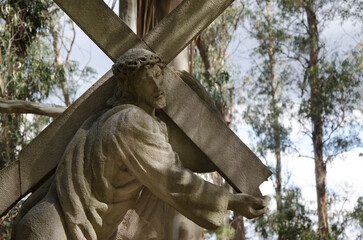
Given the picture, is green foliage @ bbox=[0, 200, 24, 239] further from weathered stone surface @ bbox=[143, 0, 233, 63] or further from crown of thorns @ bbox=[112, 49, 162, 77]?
crown of thorns @ bbox=[112, 49, 162, 77]

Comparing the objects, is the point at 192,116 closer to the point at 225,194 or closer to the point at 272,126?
the point at 225,194

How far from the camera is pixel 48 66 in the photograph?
36.6 feet

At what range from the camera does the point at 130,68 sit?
3457 millimetres

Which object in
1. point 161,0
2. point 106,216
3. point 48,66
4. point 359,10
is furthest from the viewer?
point 359,10

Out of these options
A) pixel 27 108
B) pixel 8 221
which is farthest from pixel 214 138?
pixel 8 221

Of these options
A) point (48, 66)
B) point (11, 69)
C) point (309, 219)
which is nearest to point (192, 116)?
point (11, 69)

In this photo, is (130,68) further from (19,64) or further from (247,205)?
(19,64)

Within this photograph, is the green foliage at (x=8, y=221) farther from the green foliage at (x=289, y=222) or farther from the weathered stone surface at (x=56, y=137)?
the green foliage at (x=289, y=222)

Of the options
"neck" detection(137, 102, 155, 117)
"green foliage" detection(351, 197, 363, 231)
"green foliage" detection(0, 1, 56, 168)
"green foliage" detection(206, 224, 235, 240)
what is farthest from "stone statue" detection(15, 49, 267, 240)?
"green foliage" detection(351, 197, 363, 231)

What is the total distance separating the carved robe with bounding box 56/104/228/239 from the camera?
324cm

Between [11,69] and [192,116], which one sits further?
[11,69]

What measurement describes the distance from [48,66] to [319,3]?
9833 millimetres

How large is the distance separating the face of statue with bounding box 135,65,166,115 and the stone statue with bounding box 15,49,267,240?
0.12 m

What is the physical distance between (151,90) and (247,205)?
0.83 m
